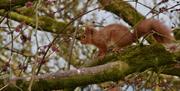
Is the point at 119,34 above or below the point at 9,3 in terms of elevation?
below

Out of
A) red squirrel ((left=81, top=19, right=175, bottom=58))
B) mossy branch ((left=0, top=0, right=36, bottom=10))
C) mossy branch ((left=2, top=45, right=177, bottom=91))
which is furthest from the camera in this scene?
red squirrel ((left=81, top=19, right=175, bottom=58))

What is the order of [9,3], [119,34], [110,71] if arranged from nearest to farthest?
[110,71]
[9,3]
[119,34]

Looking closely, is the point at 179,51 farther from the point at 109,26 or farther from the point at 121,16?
the point at 109,26

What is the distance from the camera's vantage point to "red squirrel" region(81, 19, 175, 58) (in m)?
4.44

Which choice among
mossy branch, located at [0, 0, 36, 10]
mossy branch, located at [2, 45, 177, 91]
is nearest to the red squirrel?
mossy branch, located at [0, 0, 36, 10]

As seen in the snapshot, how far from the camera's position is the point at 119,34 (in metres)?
5.38

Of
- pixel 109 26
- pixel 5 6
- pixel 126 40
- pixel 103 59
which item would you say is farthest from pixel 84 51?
pixel 103 59

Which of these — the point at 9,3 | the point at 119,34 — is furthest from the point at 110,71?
the point at 119,34

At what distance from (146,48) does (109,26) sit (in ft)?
8.80

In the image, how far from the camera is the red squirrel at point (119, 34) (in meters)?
4.44

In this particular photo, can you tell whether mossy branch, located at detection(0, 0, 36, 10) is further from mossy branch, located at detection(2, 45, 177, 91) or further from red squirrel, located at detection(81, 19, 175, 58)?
mossy branch, located at detection(2, 45, 177, 91)

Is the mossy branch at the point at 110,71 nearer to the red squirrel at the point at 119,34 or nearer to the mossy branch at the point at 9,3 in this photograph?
the red squirrel at the point at 119,34

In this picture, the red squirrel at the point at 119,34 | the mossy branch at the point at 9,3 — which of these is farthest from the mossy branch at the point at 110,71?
the mossy branch at the point at 9,3

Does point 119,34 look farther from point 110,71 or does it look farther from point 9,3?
point 110,71
